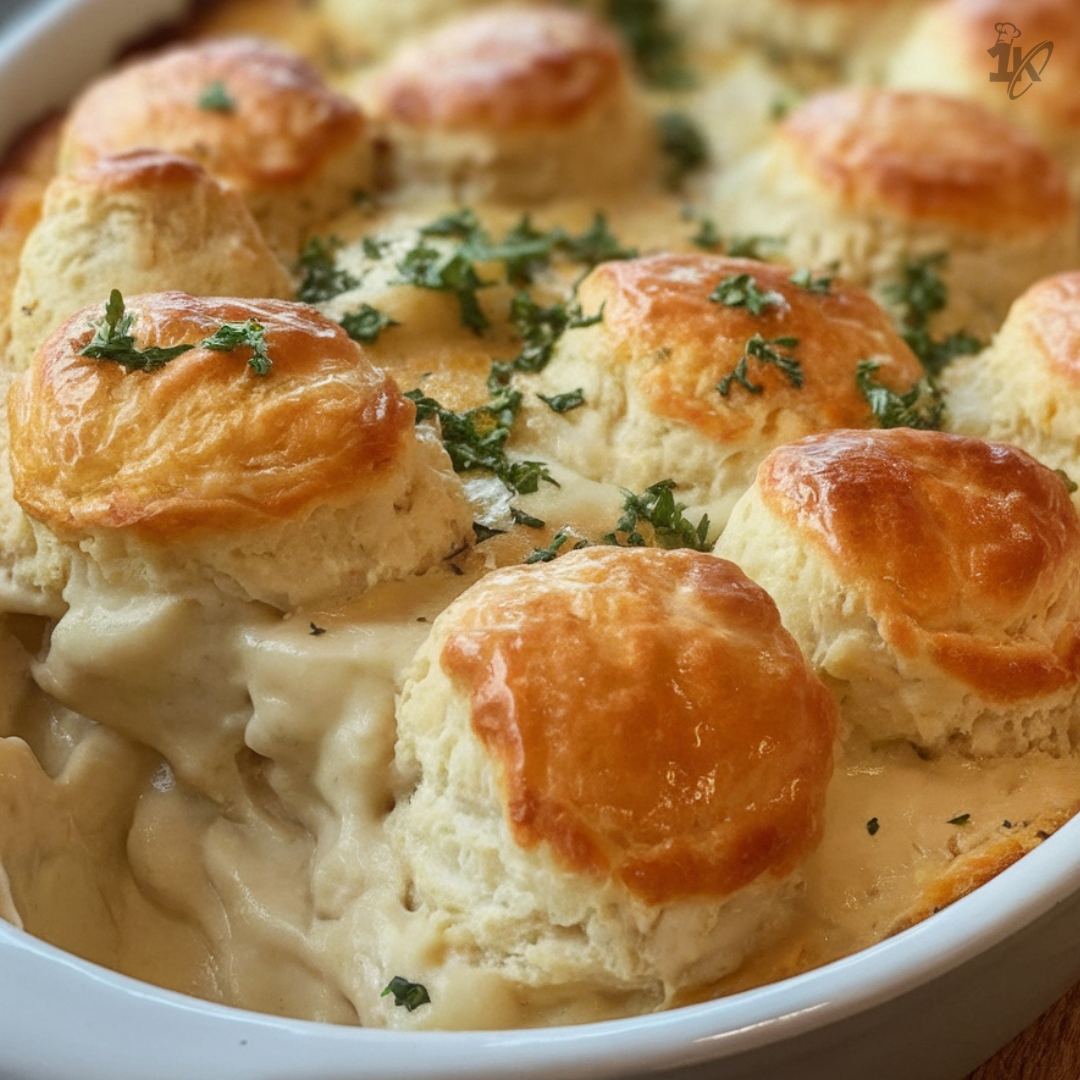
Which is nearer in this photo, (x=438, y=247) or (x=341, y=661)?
(x=341, y=661)

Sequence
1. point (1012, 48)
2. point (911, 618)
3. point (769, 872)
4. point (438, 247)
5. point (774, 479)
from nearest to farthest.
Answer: point (769, 872)
point (911, 618)
point (774, 479)
point (438, 247)
point (1012, 48)

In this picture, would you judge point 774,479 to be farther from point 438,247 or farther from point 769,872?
point 438,247

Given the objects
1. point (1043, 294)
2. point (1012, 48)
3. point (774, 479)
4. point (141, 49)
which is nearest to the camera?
point (774, 479)

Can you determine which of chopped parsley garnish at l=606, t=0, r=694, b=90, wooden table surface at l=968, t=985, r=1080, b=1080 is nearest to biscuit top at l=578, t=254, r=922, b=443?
wooden table surface at l=968, t=985, r=1080, b=1080

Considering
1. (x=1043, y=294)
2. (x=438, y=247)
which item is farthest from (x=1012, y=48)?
(x=438, y=247)

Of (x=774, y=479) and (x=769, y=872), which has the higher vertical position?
(x=774, y=479)

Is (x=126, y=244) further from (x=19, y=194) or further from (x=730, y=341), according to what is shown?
(x=730, y=341)
